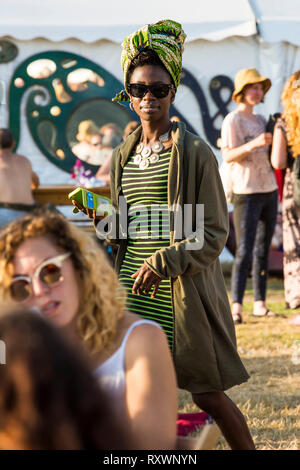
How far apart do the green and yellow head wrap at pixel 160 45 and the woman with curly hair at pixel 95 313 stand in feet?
3.18

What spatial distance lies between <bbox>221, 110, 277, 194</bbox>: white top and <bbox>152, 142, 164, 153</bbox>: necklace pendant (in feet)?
9.82

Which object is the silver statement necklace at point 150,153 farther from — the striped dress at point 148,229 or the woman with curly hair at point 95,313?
the woman with curly hair at point 95,313

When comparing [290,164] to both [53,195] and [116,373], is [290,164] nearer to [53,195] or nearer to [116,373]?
[53,195]

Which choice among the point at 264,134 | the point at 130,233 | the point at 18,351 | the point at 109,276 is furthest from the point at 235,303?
the point at 18,351

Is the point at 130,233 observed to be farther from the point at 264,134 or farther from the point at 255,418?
the point at 264,134

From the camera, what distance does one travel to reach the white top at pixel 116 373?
1.54 meters

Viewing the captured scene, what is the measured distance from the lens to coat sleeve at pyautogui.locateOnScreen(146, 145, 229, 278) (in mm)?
2371

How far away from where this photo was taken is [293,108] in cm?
487

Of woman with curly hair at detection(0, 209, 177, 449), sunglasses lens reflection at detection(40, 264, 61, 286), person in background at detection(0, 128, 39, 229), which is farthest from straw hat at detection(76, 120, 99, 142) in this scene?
sunglasses lens reflection at detection(40, 264, 61, 286)

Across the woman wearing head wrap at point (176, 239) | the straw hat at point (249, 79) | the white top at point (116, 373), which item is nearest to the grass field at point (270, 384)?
the woman wearing head wrap at point (176, 239)

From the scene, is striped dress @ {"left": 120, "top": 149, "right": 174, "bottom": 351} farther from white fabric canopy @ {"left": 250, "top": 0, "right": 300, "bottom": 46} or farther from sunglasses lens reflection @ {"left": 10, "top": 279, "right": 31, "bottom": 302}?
white fabric canopy @ {"left": 250, "top": 0, "right": 300, "bottom": 46}

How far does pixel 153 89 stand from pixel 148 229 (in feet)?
1.65

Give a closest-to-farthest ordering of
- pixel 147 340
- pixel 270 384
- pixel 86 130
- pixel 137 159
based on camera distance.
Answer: pixel 147 340, pixel 137 159, pixel 270 384, pixel 86 130

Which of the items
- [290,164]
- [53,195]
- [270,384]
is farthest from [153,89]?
[53,195]
